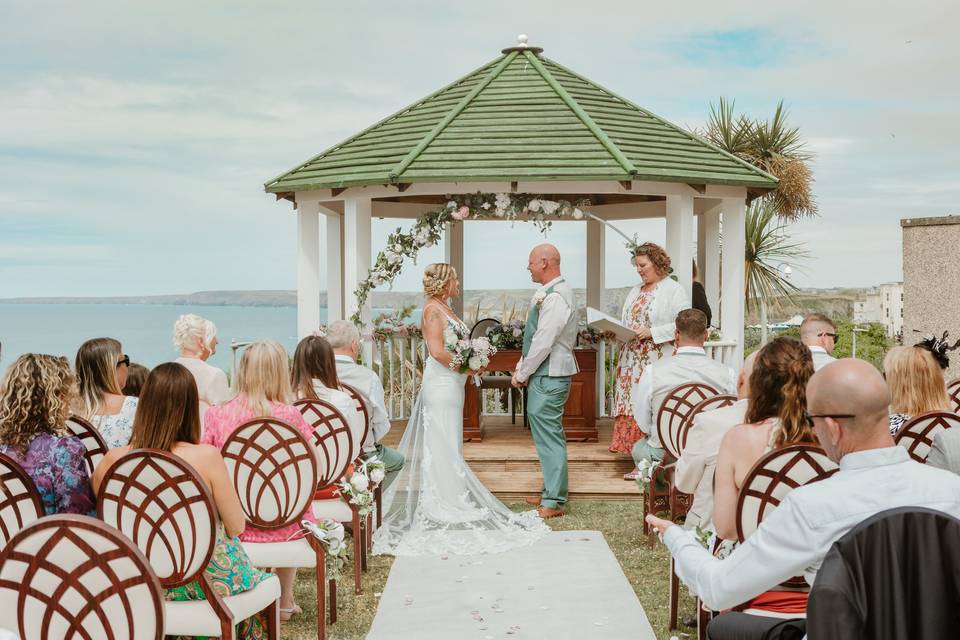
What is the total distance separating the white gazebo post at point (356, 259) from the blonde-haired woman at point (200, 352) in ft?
11.9

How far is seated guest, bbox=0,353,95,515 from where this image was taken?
4277 mm

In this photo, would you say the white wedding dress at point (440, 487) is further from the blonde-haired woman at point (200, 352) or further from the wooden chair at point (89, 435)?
the wooden chair at point (89, 435)

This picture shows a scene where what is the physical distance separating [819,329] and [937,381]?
1.65m

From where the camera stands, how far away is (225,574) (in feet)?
14.9

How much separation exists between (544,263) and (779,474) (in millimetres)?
4989

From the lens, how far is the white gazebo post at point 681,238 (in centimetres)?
1086

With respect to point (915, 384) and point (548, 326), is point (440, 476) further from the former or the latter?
point (915, 384)

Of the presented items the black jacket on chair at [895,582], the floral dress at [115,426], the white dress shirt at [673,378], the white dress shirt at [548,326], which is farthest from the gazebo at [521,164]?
the black jacket on chair at [895,582]

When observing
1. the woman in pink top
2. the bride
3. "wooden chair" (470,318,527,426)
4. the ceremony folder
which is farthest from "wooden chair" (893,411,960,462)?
"wooden chair" (470,318,527,426)

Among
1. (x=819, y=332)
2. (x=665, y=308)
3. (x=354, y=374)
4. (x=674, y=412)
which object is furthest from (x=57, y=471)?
(x=665, y=308)

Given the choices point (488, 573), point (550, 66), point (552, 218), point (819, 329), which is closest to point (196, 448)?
point (488, 573)

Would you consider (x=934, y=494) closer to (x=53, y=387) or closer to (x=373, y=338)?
(x=53, y=387)

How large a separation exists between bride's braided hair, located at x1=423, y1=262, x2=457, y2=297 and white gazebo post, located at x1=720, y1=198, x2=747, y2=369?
448 cm

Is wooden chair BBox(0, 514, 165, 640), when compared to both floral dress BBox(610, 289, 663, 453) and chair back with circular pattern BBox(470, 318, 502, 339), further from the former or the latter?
chair back with circular pattern BBox(470, 318, 502, 339)
